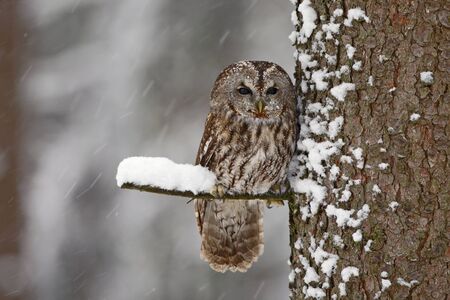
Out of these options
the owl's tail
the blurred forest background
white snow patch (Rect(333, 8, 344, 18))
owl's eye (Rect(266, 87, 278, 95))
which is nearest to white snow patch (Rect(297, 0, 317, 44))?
white snow patch (Rect(333, 8, 344, 18))

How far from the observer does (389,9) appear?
3170 millimetres

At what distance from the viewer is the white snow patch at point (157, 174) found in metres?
3.45

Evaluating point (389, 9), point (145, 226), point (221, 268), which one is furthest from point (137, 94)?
point (389, 9)

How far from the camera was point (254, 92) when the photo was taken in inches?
169

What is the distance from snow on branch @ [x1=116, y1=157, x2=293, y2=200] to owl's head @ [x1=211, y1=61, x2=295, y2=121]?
619 mm

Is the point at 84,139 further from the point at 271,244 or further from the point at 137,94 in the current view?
the point at 271,244

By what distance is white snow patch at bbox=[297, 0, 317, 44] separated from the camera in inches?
138

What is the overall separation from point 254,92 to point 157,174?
103cm

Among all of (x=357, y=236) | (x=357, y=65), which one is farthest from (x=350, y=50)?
(x=357, y=236)

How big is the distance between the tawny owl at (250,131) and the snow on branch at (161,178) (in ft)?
1.41

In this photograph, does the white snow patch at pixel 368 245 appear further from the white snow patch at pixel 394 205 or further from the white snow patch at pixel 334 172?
the white snow patch at pixel 334 172

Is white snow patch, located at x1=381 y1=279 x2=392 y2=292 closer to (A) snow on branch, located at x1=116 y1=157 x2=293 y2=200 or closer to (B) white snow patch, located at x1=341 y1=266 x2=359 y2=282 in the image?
(B) white snow patch, located at x1=341 y1=266 x2=359 y2=282

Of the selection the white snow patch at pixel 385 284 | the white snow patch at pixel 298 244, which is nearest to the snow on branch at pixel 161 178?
the white snow patch at pixel 298 244

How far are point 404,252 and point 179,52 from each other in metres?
9.46
